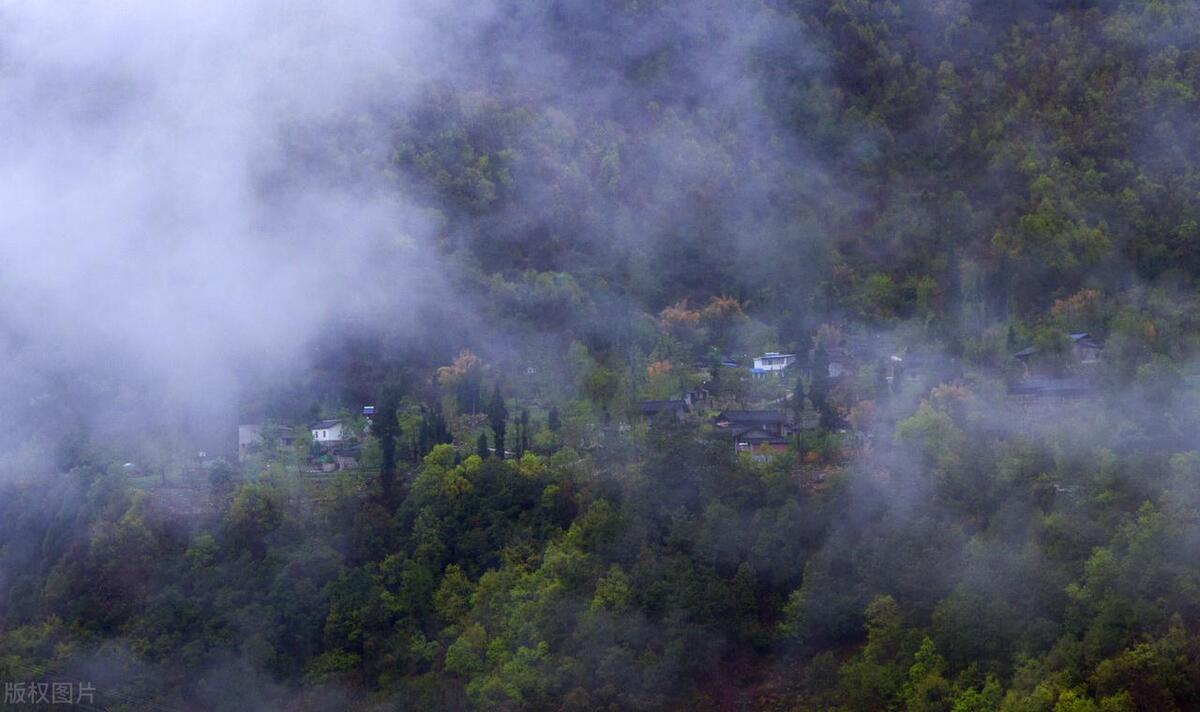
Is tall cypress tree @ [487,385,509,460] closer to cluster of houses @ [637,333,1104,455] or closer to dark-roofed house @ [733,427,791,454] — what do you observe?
cluster of houses @ [637,333,1104,455]

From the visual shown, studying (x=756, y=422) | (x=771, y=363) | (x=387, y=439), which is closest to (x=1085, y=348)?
(x=771, y=363)

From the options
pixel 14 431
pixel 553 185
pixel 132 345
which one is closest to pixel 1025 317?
pixel 553 185

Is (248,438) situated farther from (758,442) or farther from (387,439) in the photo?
(758,442)

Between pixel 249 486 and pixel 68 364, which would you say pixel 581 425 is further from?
pixel 68 364

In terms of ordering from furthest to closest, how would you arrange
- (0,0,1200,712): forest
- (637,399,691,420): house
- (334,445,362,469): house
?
(334,445,362,469): house → (637,399,691,420): house → (0,0,1200,712): forest

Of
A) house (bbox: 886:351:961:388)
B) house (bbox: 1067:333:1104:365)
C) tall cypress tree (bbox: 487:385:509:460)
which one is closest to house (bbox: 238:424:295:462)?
tall cypress tree (bbox: 487:385:509:460)
